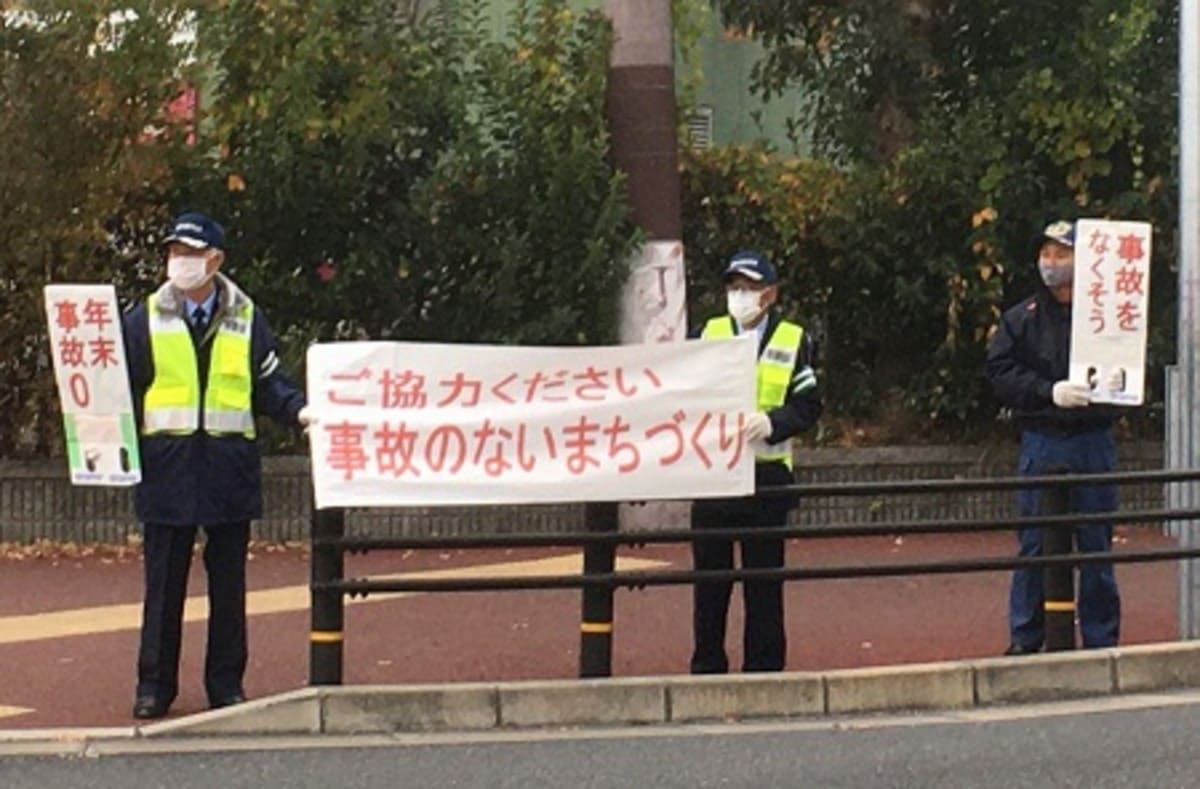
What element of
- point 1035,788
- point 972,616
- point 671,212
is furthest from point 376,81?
point 1035,788

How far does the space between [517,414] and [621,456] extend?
467 mm

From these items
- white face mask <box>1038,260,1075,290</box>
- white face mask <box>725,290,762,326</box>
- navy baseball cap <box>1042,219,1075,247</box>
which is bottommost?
white face mask <box>725,290,762,326</box>

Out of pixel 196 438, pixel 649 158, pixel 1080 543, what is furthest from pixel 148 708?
pixel 649 158

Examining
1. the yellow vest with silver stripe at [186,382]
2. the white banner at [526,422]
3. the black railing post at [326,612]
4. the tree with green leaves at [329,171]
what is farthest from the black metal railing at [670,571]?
the tree with green leaves at [329,171]

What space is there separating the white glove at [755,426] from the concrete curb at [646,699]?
99cm

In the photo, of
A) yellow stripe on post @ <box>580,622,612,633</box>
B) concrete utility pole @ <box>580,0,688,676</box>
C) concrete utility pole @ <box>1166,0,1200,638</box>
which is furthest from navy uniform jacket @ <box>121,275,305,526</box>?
concrete utility pole @ <box>580,0,688,676</box>

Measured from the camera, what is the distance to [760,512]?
31.0ft

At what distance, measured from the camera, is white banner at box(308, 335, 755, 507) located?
8.83 meters

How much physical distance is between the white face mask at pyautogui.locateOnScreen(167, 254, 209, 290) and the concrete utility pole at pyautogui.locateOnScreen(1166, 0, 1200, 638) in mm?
4428

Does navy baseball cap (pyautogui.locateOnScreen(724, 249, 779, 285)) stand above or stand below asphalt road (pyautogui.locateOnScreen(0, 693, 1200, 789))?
above

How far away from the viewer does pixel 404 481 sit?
29.1ft

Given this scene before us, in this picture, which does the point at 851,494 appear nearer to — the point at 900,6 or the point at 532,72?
the point at 532,72

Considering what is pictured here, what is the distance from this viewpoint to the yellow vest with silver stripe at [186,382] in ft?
28.8

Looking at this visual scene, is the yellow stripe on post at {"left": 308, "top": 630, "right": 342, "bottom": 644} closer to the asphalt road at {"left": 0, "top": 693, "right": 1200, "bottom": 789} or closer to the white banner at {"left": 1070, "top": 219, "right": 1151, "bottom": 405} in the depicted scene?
the asphalt road at {"left": 0, "top": 693, "right": 1200, "bottom": 789}
